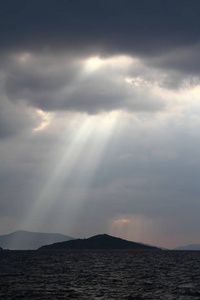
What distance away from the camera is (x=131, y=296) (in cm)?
6306

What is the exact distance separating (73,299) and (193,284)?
3072 centimetres

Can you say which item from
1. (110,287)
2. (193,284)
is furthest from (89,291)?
(193,284)

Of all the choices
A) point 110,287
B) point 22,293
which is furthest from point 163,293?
point 22,293

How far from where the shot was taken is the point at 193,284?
265 feet

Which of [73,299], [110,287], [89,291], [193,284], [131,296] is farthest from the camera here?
[193,284]

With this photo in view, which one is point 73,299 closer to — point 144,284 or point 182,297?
point 182,297

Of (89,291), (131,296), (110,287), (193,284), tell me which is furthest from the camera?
(193,284)

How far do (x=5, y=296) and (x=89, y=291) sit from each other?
45.4ft

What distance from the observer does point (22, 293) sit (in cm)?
6600

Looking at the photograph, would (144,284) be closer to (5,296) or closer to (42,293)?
(42,293)

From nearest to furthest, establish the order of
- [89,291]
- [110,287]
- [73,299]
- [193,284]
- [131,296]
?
[73,299] < [131,296] < [89,291] < [110,287] < [193,284]

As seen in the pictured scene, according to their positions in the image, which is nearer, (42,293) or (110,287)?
(42,293)

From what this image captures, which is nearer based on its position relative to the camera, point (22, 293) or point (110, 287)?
point (22, 293)

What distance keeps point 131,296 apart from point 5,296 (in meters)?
18.5
